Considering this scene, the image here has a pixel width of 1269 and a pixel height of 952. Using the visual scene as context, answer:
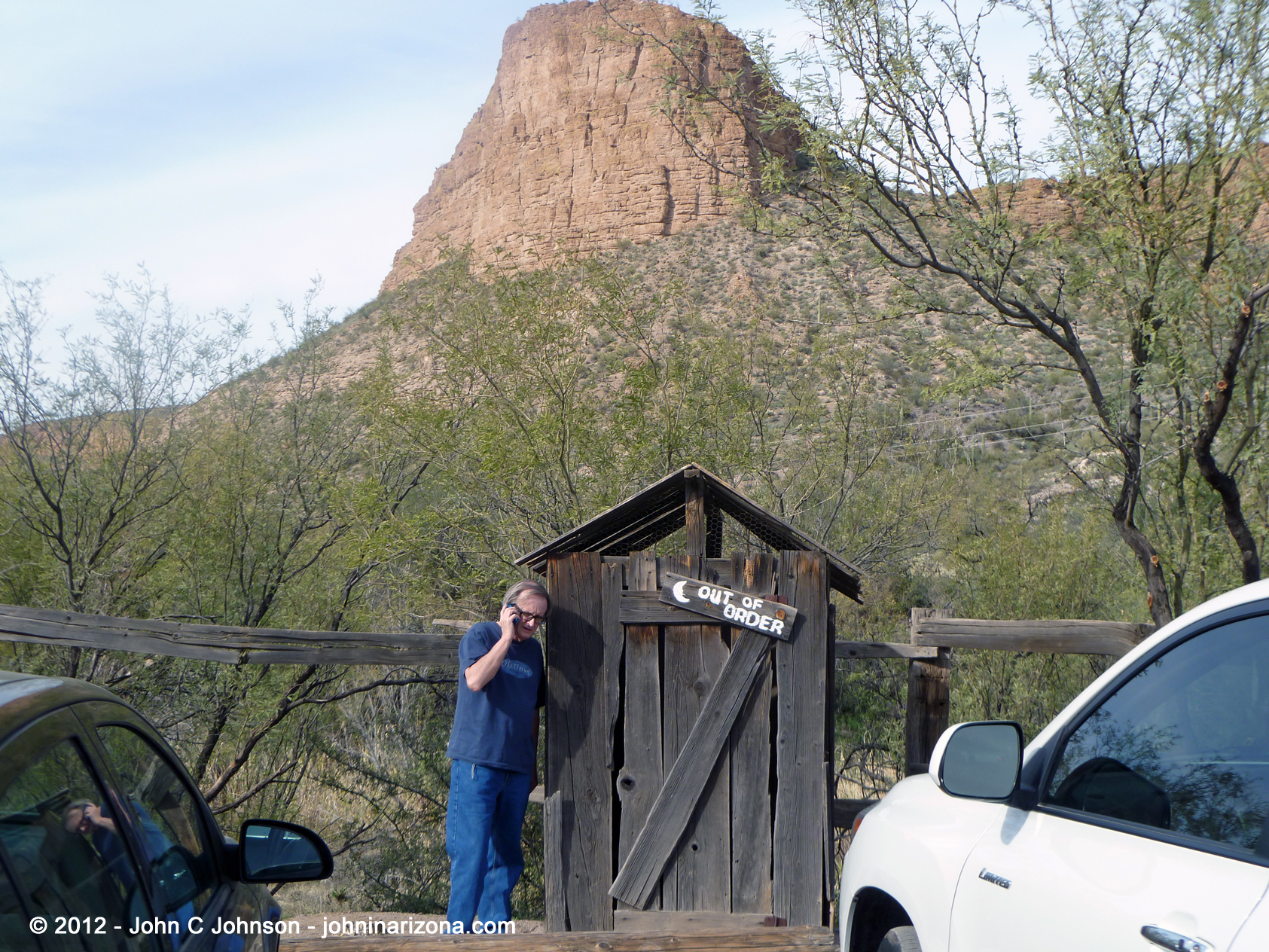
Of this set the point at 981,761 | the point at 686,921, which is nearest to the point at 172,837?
the point at 981,761

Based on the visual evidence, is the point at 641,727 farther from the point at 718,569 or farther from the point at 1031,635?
the point at 1031,635

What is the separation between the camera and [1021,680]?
11203 millimetres

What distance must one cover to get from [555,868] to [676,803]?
61cm

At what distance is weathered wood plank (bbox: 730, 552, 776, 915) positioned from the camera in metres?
4.19

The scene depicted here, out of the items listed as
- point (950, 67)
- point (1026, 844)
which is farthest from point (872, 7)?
point (1026, 844)

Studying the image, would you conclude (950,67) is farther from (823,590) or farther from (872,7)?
(823,590)

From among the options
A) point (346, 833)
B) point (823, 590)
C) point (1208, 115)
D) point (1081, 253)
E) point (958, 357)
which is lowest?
point (346, 833)

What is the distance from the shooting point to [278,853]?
2229 mm

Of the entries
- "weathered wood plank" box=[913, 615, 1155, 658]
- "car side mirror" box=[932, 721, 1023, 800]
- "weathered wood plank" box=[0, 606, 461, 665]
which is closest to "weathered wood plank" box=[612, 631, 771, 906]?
"weathered wood plank" box=[913, 615, 1155, 658]

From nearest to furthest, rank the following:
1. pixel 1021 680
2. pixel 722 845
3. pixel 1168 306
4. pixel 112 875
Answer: pixel 112 875, pixel 722 845, pixel 1168 306, pixel 1021 680

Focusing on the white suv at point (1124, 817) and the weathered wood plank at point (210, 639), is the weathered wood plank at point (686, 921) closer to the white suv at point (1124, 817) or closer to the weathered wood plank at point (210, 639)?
the weathered wood plank at point (210, 639)

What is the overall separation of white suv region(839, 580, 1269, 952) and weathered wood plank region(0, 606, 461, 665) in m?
2.81

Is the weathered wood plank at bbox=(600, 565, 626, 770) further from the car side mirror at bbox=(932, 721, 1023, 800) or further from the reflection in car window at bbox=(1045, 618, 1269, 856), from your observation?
the reflection in car window at bbox=(1045, 618, 1269, 856)

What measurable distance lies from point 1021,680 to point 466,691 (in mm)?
8897
